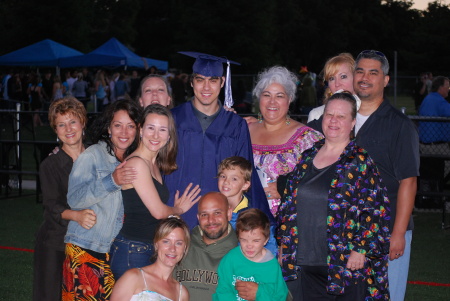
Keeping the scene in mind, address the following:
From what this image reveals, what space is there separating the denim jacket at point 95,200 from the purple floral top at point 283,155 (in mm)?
1291

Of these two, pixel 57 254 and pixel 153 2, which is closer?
pixel 57 254

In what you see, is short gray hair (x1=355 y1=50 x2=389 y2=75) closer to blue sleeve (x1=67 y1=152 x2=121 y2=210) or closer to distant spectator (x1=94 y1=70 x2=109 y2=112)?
blue sleeve (x1=67 y1=152 x2=121 y2=210)

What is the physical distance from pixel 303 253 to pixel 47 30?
147ft

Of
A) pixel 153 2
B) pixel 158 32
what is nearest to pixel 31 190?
pixel 158 32

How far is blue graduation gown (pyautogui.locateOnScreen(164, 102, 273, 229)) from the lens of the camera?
4.98 m

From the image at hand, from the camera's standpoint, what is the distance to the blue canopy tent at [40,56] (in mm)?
27406

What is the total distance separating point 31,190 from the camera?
1283 centimetres

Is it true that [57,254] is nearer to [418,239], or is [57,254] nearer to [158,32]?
[418,239]

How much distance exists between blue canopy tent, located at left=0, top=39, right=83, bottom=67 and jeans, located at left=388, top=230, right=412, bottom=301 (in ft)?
79.4

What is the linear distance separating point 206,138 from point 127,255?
1149mm

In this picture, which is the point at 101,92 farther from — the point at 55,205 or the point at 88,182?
the point at 88,182

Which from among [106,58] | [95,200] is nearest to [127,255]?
[95,200]

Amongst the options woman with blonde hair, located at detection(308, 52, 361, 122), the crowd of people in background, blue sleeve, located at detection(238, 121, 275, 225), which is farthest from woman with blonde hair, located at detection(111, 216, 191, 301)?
the crowd of people in background

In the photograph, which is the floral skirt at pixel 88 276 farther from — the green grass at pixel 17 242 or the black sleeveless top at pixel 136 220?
the green grass at pixel 17 242
